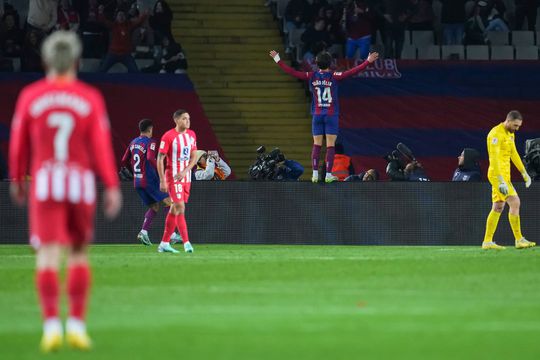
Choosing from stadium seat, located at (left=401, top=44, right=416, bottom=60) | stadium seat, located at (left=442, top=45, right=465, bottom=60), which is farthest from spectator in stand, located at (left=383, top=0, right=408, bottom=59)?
stadium seat, located at (left=442, top=45, right=465, bottom=60)

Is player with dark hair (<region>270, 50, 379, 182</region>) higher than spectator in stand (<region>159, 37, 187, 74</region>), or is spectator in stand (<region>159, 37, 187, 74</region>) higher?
spectator in stand (<region>159, 37, 187, 74</region>)

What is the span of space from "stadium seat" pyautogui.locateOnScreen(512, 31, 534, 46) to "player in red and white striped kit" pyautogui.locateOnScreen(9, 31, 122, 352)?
2820 cm

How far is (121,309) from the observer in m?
13.0

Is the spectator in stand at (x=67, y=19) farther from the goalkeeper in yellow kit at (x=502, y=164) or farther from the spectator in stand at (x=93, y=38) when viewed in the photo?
the goalkeeper in yellow kit at (x=502, y=164)

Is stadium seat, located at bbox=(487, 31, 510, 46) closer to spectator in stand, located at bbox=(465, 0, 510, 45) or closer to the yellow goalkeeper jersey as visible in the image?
spectator in stand, located at bbox=(465, 0, 510, 45)

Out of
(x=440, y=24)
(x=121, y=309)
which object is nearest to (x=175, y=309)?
(x=121, y=309)

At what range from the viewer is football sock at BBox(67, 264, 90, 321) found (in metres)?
10.0

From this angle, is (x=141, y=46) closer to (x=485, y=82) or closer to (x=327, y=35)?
(x=327, y=35)

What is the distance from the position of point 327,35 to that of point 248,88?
2378mm

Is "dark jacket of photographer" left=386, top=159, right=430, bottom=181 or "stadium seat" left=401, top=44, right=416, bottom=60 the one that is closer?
"dark jacket of photographer" left=386, top=159, right=430, bottom=181

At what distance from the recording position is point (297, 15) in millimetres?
36094

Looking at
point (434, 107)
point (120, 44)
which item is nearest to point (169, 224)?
point (120, 44)

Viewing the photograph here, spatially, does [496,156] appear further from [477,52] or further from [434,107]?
[477,52]

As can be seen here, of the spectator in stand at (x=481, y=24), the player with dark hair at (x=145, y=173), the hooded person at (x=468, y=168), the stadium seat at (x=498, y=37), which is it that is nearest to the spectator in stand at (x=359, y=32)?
the spectator in stand at (x=481, y=24)
